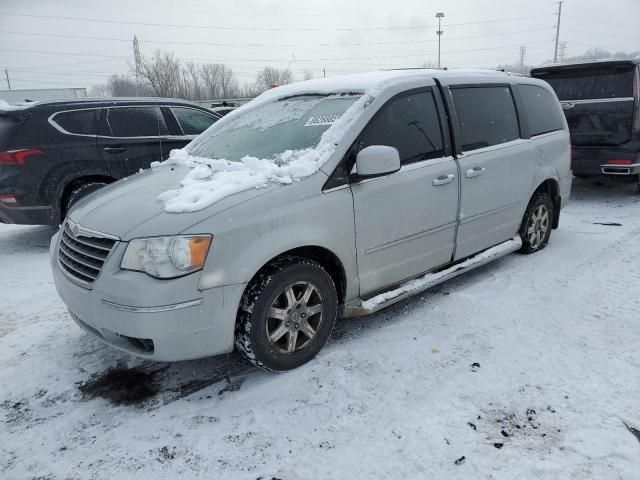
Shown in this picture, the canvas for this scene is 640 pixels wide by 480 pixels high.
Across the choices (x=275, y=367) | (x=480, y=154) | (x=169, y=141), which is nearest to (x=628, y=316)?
(x=480, y=154)

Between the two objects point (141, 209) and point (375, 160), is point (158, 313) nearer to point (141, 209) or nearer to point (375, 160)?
point (141, 209)

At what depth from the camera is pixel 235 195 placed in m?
2.70

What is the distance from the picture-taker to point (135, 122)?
21.2 ft

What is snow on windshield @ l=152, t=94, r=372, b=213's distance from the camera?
277cm

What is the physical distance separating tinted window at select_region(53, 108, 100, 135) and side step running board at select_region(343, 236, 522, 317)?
14.9ft

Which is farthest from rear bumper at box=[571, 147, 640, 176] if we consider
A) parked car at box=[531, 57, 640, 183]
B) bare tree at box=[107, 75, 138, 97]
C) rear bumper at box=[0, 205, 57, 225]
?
bare tree at box=[107, 75, 138, 97]

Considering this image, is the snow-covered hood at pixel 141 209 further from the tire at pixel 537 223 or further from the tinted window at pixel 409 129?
the tire at pixel 537 223

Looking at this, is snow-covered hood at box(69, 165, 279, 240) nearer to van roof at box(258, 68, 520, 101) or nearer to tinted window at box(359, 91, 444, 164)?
tinted window at box(359, 91, 444, 164)

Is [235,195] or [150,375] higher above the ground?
[235,195]

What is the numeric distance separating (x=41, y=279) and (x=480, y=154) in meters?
4.37

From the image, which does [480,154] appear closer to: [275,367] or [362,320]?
[362,320]

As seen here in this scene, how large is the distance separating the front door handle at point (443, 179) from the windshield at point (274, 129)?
86 centimetres

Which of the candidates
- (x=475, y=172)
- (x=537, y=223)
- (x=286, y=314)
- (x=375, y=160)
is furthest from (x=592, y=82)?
(x=286, y=314)

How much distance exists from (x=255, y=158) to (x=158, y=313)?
127 cm
